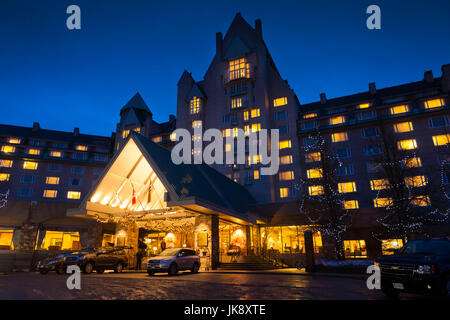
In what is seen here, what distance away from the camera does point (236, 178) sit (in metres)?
49.0

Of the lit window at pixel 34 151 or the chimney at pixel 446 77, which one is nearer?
the chimney at pixel 446 77

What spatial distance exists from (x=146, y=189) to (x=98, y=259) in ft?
22.0

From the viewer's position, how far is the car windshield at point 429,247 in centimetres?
898

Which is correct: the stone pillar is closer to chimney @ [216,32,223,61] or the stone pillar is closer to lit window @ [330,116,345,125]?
lit window @ [330,116,345,125]

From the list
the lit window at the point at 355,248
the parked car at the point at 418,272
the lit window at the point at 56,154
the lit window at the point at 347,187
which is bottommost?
the lit window at the point at 355,248

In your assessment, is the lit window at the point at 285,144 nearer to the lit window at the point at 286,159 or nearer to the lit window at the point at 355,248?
the lit window at the point at 286,159

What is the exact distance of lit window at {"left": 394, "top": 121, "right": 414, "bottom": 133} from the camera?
44812 millimetres

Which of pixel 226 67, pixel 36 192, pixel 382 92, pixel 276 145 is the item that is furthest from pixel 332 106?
pixel 36 192

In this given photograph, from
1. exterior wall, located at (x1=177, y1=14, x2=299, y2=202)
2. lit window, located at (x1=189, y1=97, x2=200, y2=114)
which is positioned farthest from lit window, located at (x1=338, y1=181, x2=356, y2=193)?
lit window, located at (x1=189, y1=97, x2=200, y2=114)

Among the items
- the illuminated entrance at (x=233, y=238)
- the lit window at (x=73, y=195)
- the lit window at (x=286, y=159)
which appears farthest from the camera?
the lit window at (x=73, y=195)

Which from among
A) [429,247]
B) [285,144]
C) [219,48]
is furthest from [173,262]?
[219,48]

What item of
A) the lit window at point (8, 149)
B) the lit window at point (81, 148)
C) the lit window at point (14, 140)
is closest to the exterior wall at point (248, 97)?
A: the lit window at point (81, 148)

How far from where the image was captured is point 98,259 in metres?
20.2

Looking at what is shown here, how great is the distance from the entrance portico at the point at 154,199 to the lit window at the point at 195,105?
29.0 metres
